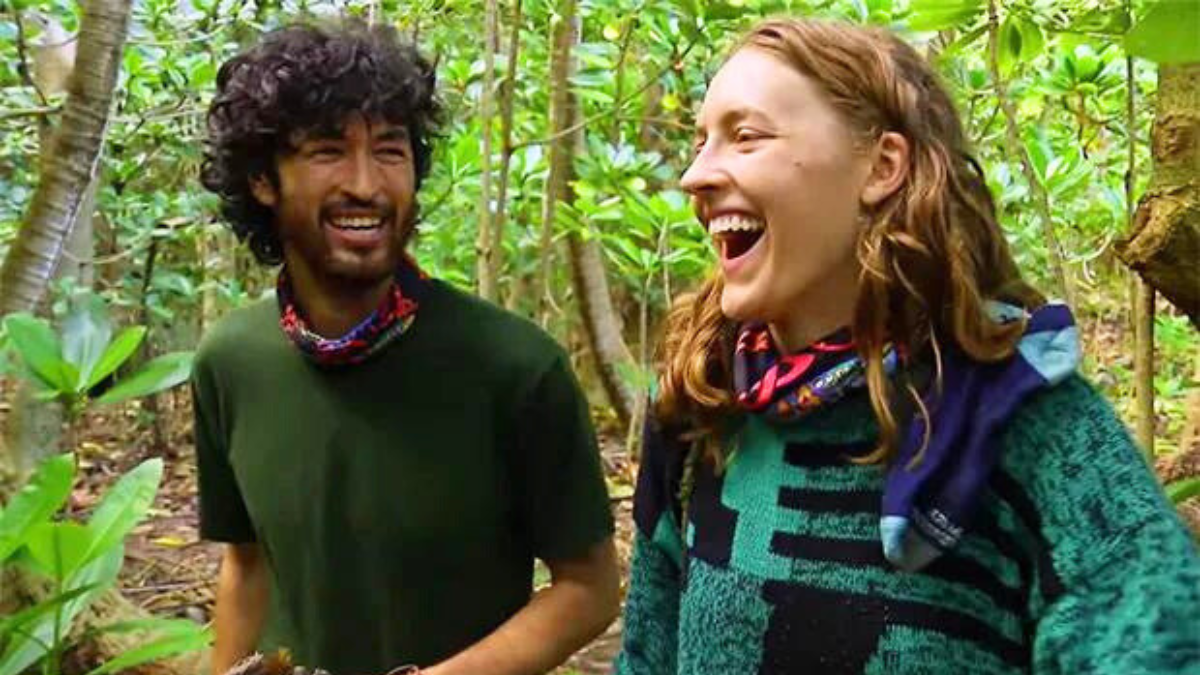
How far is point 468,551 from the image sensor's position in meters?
1.66

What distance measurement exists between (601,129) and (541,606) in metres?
3.66

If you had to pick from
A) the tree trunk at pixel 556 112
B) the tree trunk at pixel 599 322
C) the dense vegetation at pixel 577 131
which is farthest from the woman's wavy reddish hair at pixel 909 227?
the tree trunk at pixel 599 322

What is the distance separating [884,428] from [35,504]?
45.9 inches

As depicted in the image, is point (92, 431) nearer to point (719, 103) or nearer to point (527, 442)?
point (527, 442)

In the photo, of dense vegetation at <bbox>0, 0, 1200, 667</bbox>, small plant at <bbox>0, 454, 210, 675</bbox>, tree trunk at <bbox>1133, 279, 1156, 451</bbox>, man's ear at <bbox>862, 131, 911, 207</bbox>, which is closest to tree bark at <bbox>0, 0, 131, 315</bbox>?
dense vegetation at <bbox>0, 0, 1200, 667</bbox>

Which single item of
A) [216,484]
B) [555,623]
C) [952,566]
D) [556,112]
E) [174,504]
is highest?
[556,112]

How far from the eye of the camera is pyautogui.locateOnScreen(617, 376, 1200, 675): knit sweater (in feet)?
3.30

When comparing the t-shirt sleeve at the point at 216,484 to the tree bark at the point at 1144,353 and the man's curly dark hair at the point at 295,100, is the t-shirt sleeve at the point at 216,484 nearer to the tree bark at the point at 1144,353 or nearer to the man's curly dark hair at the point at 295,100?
the man's curly dark hair at the point at 295,100

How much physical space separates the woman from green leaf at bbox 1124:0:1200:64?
0.40 m

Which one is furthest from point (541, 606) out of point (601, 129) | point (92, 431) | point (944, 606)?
point (92, 431)

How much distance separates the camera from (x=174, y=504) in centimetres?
501

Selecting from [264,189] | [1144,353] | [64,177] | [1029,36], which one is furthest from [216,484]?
[1029,36]

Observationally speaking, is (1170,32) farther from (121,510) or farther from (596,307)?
(596,307)

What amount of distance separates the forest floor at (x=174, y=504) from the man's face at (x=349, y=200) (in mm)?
1727
